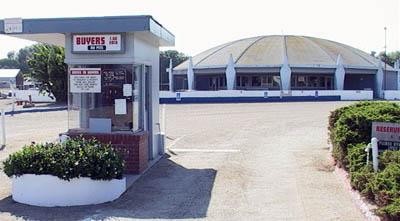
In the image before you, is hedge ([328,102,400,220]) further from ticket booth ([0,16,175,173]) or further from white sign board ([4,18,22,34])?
white sign board ([4,18,22,34])

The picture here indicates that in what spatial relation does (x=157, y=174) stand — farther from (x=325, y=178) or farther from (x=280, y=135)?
(x=280, y=135)

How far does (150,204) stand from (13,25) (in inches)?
198

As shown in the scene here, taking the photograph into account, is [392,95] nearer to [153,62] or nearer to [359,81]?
[359,81]

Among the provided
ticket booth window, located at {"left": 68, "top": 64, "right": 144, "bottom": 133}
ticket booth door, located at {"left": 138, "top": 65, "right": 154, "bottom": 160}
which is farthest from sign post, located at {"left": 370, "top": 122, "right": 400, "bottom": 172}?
ticket booth door, located at {"left": 138, "top": 65, "right": 154, "bottom": 160}

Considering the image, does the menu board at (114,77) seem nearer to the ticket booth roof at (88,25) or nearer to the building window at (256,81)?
the ticket booth roof at (88,25)

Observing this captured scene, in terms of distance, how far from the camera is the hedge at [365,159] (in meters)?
7.36

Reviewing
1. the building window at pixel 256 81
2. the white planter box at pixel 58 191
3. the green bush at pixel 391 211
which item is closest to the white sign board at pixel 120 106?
the white planter box at pixel 58 191

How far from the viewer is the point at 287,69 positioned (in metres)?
66.1

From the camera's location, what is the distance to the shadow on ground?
8438 millimetres

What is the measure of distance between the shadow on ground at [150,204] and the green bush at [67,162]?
1.74 feet

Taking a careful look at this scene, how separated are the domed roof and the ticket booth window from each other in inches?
2232

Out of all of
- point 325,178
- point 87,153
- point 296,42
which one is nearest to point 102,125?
point 87,153

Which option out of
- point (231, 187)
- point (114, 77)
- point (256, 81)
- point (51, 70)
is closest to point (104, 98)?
point (114, 77)

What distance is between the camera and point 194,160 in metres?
14.1
